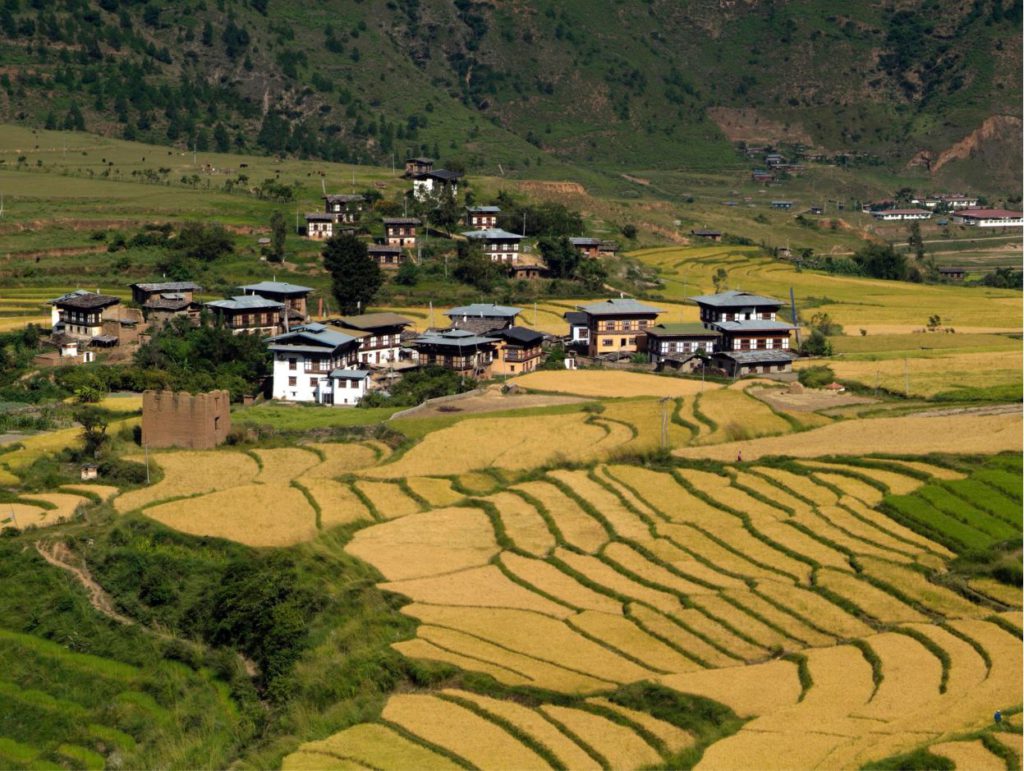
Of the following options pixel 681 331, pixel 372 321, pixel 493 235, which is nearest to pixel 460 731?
pixel 372 321

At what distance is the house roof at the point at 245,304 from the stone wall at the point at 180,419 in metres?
20.9

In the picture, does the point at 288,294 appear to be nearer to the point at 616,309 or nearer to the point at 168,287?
the point at 168,287

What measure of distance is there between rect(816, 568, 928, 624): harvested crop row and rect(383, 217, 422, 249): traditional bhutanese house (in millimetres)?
62820

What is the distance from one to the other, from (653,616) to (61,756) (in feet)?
52.5

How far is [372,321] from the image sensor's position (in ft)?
262

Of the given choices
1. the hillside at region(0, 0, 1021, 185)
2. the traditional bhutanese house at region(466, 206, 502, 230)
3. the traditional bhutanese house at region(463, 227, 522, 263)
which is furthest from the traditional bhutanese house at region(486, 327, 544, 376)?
the hillside at region(0, 0, 1021, 185)

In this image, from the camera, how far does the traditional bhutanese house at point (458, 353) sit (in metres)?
77.6

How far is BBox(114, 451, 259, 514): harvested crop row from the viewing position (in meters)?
53.4

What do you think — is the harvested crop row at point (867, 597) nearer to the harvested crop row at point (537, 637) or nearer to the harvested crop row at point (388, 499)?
the harvested crop row at point (537, 637)

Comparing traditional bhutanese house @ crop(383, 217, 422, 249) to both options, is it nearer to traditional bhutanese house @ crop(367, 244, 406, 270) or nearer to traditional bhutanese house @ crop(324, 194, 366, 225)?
traditional bhutanese house @ crop(367, 244, 406, 270)

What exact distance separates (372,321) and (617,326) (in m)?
14.0

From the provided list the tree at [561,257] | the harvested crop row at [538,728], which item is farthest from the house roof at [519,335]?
the harvested crop row at [538,728]

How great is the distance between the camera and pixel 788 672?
3941cm

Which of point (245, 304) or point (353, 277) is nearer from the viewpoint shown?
point (245, 304)
